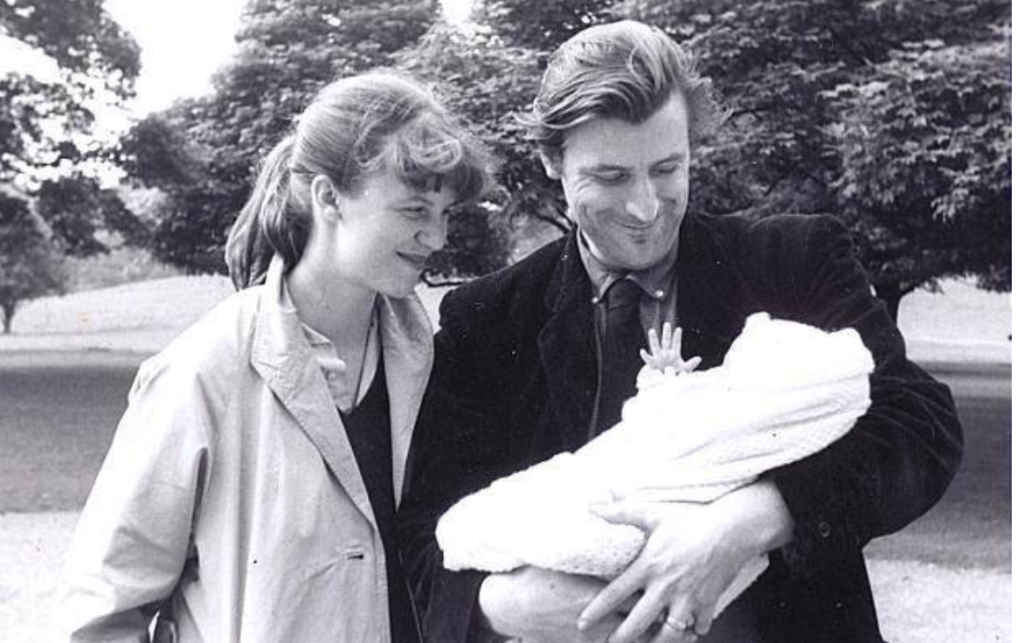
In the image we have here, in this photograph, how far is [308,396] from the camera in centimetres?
193

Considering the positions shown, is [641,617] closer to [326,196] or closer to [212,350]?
[212,350]

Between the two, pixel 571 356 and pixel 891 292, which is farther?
pixel 891 292

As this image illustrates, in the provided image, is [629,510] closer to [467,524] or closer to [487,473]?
[467,524]

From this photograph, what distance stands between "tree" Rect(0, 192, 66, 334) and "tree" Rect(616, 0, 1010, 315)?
6814mm

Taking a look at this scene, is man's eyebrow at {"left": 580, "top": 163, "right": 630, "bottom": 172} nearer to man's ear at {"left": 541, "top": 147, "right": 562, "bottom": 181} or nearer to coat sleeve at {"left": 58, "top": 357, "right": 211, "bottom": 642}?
man's ear at {"left": 541, "top": 147, "right": 562, "bottom": 181}

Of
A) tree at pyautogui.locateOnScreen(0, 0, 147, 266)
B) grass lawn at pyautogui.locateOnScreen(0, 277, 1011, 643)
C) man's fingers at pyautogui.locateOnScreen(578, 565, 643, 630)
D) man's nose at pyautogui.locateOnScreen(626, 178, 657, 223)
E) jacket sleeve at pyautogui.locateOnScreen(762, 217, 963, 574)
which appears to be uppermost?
man's nose at pyautogui.locateOnScreen(626, 178, 657, 223)

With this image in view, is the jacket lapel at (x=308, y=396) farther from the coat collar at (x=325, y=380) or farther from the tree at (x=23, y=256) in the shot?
the tree at (x=23, y=256)

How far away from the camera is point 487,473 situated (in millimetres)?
1893

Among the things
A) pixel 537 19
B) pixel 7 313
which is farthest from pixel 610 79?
pixel 7 313

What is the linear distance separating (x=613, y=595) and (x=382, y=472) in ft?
1.91

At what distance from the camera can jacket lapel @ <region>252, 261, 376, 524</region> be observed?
192 cm

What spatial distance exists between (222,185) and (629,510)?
11.7m

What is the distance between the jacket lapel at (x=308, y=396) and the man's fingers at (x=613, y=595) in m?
0.50

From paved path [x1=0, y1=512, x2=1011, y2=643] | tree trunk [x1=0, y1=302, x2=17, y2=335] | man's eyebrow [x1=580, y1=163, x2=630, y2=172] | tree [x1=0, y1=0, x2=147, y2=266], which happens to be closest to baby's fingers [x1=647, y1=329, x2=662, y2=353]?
man's eyebrow [x1=580, y1=163, x2=630, y2=172]
